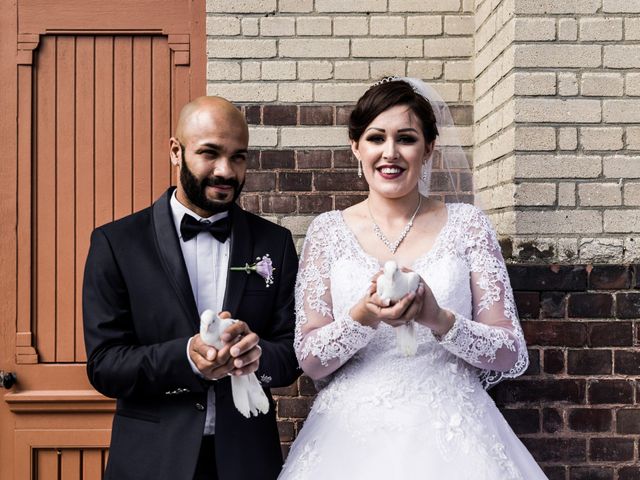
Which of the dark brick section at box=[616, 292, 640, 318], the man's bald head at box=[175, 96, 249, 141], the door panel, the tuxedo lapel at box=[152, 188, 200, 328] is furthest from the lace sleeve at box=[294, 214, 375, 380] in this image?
the door panel

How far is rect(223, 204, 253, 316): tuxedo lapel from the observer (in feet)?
8.31

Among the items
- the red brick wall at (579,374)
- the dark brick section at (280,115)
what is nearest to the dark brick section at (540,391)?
the red brick wall at (579,374)

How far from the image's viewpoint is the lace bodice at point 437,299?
2514mm

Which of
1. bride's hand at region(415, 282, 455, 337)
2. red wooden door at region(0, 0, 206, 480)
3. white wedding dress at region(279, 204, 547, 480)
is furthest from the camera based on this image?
red wooden door at region(0, 0, 206, 480)

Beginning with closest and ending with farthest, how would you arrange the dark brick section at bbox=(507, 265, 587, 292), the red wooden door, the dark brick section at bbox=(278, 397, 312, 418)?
1. the dark brick section at bbox=(507, 265, 587, 292)
2. the dark brick section at bbox=(278, 397, 312, 418)
3. the red wooden door

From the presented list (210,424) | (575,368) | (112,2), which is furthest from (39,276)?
(575,368)

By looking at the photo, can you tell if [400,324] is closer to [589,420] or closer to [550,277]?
[550,277]

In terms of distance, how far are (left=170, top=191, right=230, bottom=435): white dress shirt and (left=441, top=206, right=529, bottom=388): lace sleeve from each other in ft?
2.49

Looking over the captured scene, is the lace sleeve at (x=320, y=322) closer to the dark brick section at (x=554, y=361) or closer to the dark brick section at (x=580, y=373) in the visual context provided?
the dark brick section at (x=580, y=373)

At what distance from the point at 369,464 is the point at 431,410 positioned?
0.27 metres

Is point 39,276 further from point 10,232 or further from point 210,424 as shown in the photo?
point 210,424

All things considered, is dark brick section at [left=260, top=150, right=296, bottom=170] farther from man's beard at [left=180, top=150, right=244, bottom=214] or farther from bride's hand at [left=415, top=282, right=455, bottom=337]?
bride's hand at [left=415, top=282, right=455, bottom=337]

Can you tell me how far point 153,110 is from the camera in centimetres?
386

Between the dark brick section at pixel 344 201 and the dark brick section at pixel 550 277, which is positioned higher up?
the dark brick section at pixel 344 201
